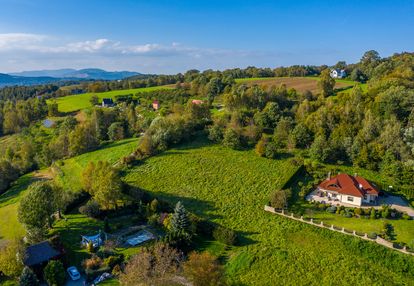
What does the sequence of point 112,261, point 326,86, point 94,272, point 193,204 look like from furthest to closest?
point 326,86
point 193,204
point 112,261
point 94,272

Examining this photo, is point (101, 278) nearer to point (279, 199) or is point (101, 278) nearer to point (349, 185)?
point (279, 199)

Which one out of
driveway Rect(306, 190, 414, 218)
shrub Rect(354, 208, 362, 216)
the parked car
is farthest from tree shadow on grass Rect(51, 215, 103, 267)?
shrub Rect(354, 208, 362, 216)

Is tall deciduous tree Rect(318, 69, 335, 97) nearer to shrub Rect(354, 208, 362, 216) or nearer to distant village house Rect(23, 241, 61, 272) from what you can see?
shrub Rect(354, 208, 362, 216)

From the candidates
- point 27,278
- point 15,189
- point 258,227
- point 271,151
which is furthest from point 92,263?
point 15,189

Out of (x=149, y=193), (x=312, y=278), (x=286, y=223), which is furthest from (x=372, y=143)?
(x=149, y=193)

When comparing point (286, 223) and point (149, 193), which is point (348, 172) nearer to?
point (286, 223)

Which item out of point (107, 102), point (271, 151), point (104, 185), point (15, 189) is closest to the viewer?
point (104, 185)

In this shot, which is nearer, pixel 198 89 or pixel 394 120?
pixel 394 120
